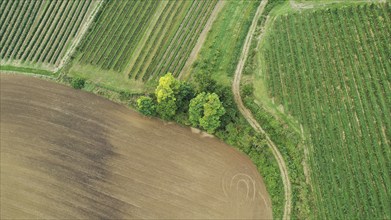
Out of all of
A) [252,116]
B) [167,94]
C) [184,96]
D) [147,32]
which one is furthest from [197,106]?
[147,32]

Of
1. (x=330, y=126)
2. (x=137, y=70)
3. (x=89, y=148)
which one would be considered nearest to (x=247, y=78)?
(x=330, y=126)

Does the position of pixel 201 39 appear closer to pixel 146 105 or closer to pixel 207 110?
pixel 146 105

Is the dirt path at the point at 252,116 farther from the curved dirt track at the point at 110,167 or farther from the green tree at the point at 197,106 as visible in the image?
the green tree at the point at 197,106

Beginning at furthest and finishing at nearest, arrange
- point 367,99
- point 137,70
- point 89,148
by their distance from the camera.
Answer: point 137,70, point 89,148, point 367,99

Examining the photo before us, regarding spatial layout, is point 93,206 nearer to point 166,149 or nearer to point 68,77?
point 166,149

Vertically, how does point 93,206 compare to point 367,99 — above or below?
below

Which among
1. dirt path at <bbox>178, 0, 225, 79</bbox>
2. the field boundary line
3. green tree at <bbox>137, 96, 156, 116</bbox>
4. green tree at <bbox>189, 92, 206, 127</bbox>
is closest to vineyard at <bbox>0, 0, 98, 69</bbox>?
the field boundary line

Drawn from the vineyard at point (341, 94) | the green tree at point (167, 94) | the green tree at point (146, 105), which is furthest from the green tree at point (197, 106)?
the vineyard at point (341, 94)
